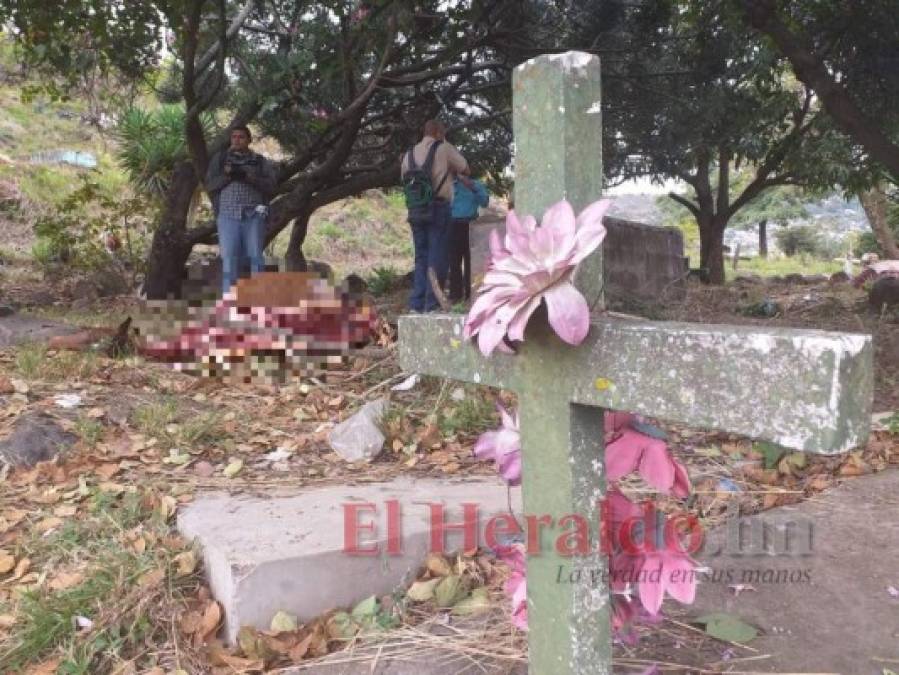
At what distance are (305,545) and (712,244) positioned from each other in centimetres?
1238

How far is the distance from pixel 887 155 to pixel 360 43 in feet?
13.7

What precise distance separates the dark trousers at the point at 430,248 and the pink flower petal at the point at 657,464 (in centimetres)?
437

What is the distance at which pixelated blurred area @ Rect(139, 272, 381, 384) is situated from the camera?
407cm

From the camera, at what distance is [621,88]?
830 centimetres

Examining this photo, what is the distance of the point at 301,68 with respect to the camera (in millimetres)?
6141

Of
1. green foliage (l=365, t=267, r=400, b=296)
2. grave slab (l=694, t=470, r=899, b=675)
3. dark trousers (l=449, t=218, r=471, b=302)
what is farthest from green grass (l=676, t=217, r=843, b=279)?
grave slab (l=694, t=470, r=899, b=675)

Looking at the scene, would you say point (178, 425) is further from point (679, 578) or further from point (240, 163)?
point (240, 163)

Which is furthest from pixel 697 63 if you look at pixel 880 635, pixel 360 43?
pixel 880 635

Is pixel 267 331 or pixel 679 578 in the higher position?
pixel 267 331

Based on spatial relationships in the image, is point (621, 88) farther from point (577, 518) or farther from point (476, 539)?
point (577, 518)

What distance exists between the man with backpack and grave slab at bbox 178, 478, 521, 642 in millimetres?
3394

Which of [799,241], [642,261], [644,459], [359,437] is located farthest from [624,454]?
[799,241]

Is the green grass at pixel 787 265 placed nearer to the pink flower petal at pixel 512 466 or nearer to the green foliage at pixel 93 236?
the green foliage at pixel 93 236

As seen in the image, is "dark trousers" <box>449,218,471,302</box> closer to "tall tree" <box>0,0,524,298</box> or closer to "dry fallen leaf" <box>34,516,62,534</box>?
"tall tree" <box>0,0,524,298</box>
